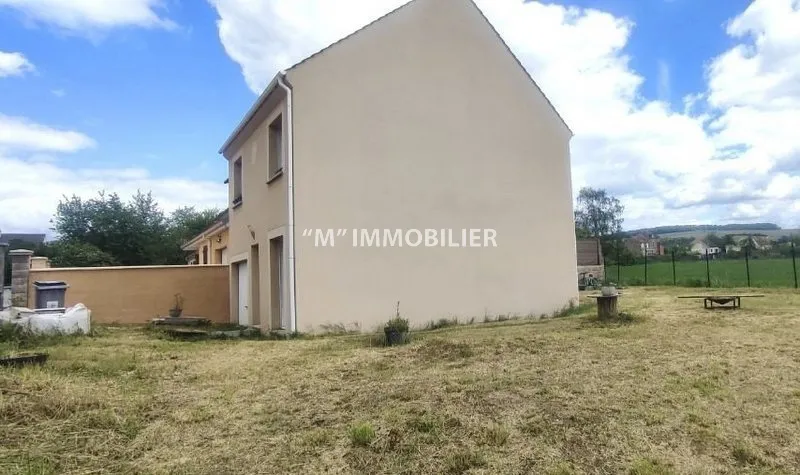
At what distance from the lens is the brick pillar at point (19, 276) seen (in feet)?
47.7

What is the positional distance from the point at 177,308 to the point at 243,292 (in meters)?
2.75

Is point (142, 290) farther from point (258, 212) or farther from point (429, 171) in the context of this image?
point (429, 171)

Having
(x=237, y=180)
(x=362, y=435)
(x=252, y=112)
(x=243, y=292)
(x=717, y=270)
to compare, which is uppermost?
(x=252, y=112)

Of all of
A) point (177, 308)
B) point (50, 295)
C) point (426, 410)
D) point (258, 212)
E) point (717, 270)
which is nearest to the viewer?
point (426, 410)

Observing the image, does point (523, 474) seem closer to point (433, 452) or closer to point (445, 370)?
point (433, 452)

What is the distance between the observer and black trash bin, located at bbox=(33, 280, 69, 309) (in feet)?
43.6

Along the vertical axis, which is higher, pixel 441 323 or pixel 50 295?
pixel 50 295

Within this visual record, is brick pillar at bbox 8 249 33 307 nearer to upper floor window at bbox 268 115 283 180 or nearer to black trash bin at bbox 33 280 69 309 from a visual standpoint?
black trash bin at bbox 33 280 69 309

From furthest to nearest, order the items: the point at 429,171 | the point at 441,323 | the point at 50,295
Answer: the point at 50,295 < the point at 429,171 < the point at 441,323

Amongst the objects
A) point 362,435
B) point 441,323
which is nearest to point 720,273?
point 441,323

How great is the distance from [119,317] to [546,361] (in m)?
14.3

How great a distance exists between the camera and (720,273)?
1016 inches

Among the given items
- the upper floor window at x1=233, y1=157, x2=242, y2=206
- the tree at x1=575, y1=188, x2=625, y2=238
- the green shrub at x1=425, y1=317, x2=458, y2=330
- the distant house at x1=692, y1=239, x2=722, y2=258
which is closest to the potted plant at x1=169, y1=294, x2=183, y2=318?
the upper floor window at x1=233, y1=157, x2=242, y2=206

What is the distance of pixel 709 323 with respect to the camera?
33.6ft
